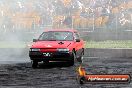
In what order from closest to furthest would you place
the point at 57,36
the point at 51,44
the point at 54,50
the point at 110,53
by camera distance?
the point at 54,50 → the point at 51,44 → the point at 57,36 → the point at 110,53

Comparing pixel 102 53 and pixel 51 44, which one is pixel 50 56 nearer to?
pixel 51 44

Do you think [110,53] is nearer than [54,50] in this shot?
No

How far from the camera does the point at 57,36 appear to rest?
708 inches

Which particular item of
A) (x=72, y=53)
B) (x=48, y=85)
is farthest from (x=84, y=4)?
(x=48, y=85)

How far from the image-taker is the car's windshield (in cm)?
1781

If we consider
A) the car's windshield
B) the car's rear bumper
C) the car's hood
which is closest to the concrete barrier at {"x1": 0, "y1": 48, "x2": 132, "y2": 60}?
the car's windshield

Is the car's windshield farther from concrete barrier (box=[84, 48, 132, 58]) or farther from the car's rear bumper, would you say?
concrete barrier (box=[84, 48, 132, 58])

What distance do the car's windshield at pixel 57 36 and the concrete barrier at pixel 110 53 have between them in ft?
18.3

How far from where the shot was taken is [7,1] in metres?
29.8

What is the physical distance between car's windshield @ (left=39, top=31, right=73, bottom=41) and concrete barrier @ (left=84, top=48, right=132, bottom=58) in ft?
18.3

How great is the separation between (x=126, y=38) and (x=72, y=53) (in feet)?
40.6

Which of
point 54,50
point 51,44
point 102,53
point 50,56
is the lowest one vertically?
point 102,53

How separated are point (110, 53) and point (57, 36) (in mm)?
6288

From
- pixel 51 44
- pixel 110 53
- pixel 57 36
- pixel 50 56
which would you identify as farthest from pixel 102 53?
pixel 50 56
